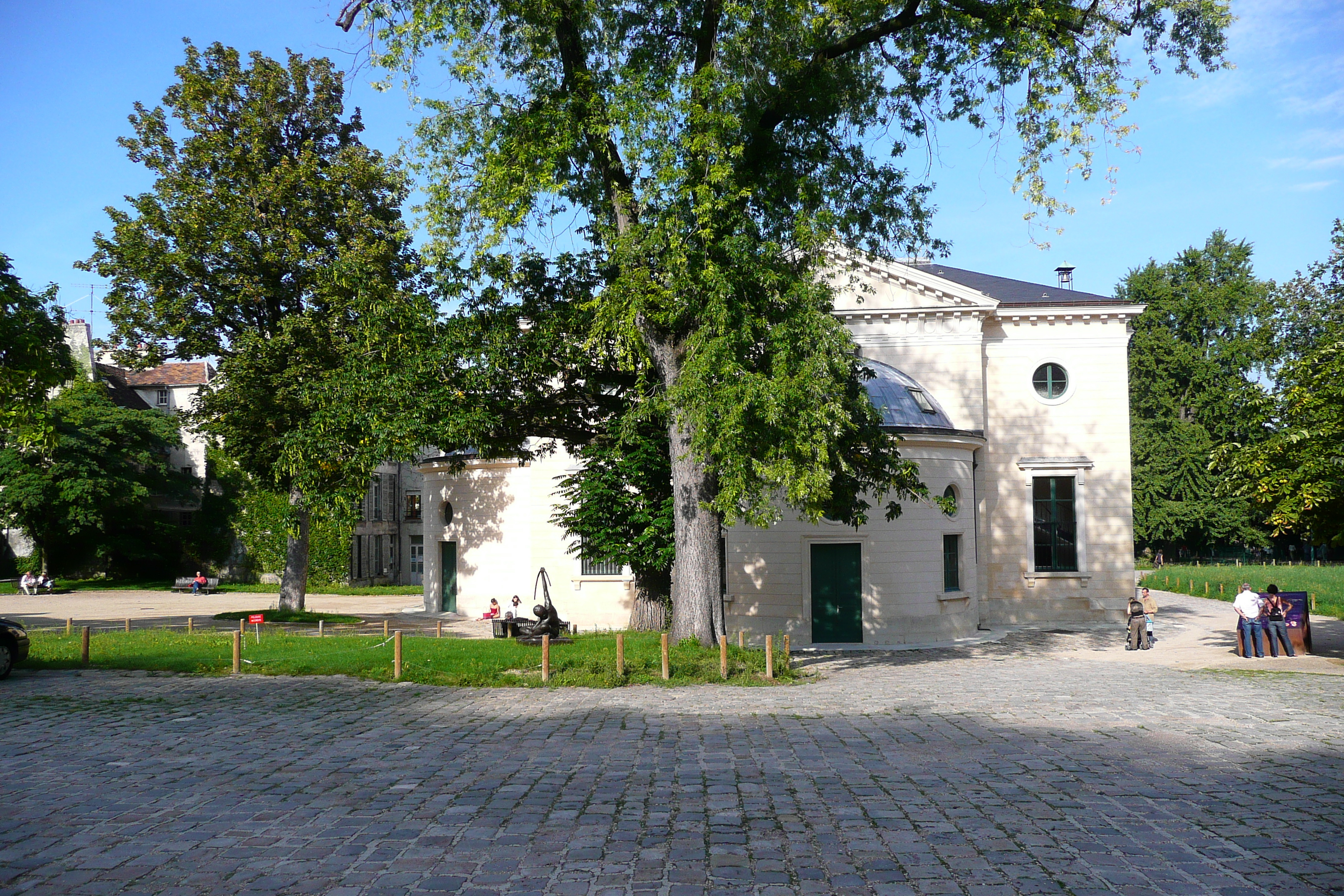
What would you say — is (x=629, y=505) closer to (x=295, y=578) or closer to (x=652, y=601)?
(x=652, y=601)

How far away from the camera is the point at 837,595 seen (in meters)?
24.0

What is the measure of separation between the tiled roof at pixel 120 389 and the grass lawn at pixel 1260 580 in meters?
56.0

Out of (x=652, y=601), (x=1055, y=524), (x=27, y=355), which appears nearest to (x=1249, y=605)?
(x=1055, y=524)

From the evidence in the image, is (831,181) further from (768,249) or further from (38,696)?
(38,696)

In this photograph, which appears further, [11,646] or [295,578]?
[295,578]

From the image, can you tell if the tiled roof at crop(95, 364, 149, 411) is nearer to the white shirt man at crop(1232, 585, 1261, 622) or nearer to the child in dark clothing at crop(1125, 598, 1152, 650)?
the child in dark clothing at crop(1125, 598, 1152, 650)

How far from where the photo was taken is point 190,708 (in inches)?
528

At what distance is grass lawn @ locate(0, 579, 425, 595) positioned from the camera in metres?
47.9

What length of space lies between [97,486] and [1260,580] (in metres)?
56.5

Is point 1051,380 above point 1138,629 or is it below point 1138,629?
above

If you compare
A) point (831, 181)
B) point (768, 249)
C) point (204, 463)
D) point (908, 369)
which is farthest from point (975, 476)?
point (204, 463)

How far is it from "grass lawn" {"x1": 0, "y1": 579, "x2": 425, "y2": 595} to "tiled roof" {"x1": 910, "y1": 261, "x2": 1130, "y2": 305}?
98.6 ft

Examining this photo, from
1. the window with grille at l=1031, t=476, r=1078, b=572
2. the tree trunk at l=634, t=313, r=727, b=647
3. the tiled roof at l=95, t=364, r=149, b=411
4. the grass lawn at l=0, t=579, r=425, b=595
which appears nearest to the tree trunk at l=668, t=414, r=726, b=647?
the tree trunk at l=634, t=313, r=727, b=647

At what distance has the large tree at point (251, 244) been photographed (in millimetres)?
26406
